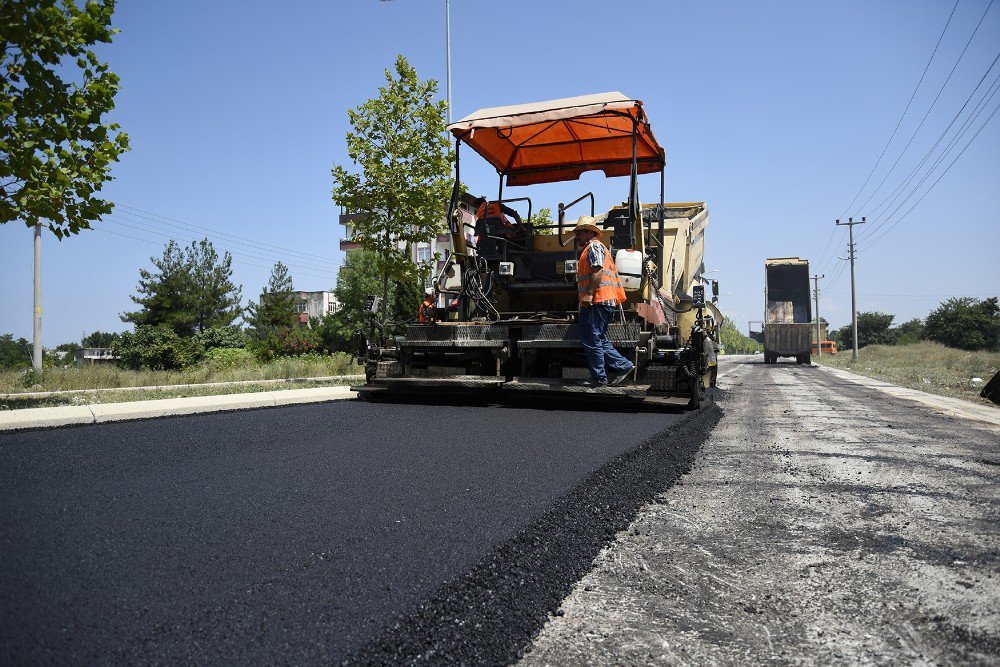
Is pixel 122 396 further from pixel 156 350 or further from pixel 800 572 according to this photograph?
pixel 156 350

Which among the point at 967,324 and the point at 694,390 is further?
the point at 967,324

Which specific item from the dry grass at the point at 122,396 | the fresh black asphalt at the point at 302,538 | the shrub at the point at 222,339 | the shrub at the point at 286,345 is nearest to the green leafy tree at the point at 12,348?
the shrub at the point at 222,339

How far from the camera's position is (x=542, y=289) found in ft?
26.4

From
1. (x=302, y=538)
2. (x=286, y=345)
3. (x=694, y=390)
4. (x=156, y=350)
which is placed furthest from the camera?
(x=286, y=345)

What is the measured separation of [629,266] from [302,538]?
5331 mm

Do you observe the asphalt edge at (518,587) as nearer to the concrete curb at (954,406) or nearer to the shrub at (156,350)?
the concrete curb at (954,406)

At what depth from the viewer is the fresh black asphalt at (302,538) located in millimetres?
1874

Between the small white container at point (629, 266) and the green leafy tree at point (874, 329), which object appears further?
the green leafy tree at point (874, 329)

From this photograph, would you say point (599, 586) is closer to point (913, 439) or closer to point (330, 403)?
point (913, 439)

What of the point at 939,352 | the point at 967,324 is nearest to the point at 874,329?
the point at 967,324

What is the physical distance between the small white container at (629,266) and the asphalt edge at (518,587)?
3582 mm

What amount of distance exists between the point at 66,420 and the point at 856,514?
21.5 ft

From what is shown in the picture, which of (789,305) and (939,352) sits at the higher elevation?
(789,305)

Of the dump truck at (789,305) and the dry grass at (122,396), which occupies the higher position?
the dump truck at (789,305)
